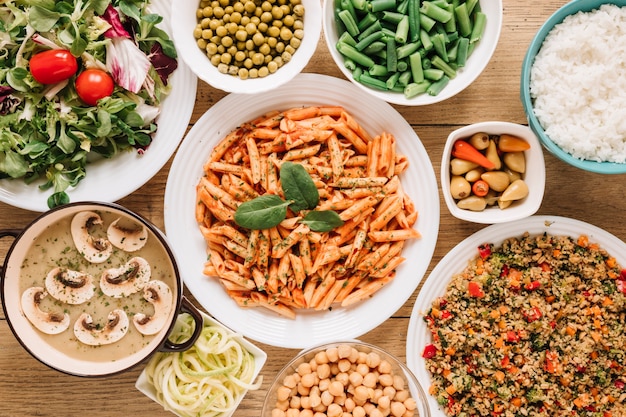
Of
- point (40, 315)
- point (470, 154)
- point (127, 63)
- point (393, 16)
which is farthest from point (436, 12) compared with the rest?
point (40, 315)

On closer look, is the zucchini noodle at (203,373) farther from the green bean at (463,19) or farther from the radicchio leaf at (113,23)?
the green bean at (463,19)

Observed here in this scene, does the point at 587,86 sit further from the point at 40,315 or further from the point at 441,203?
the point at 40,315

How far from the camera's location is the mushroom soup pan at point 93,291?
2.04 meters

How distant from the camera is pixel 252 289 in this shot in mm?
2191

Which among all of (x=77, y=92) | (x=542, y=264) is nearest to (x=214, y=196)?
(x=77, y=92)

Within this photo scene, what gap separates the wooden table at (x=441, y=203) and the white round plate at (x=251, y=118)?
110 millimetres

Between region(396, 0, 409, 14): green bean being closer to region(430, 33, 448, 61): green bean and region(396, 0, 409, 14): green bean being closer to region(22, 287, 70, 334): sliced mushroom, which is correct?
region(430, 33, 448, 61): green bean

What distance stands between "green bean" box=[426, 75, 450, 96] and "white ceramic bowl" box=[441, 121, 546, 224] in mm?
155

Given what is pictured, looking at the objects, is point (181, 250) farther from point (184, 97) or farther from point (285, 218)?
point (184, 97)

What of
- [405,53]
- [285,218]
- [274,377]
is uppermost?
[405,53]

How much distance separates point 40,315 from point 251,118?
1.02 meters

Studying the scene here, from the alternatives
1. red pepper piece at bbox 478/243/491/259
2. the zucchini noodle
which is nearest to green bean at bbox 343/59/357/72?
red pepper piece at bbox 478/243/491/259

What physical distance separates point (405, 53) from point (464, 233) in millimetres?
724

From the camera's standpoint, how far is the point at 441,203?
2.27 metres
